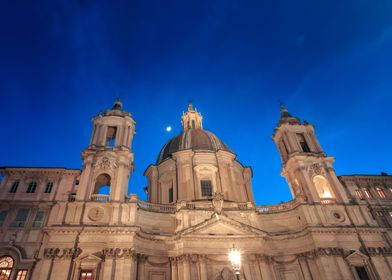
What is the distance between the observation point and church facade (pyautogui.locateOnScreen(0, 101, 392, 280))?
23.0m

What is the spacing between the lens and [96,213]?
83.3ft

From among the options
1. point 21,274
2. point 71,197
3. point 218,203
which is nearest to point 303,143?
point 218,203

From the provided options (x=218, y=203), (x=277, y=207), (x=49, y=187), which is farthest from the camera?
(x=277, y=207)

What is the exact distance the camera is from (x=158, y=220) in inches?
1094

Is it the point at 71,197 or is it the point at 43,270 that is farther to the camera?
the point at 71,197

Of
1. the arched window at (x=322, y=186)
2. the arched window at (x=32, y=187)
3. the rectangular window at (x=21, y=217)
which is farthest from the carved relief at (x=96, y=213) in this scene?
the arched window at (x=322, y=186)

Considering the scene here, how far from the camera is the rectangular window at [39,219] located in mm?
24547

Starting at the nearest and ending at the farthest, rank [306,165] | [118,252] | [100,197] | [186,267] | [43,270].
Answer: [43,270] < [118,252] < [186,267] < [100,197] < [306,165]

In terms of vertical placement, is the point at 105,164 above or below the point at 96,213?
above

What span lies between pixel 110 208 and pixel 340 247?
74.3ft

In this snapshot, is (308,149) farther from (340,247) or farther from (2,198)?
(2,198)

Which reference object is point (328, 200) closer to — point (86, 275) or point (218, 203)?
point (218, 203)

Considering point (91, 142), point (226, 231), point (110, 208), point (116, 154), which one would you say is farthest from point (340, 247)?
point (91, 142)

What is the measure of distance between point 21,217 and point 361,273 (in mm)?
32101
